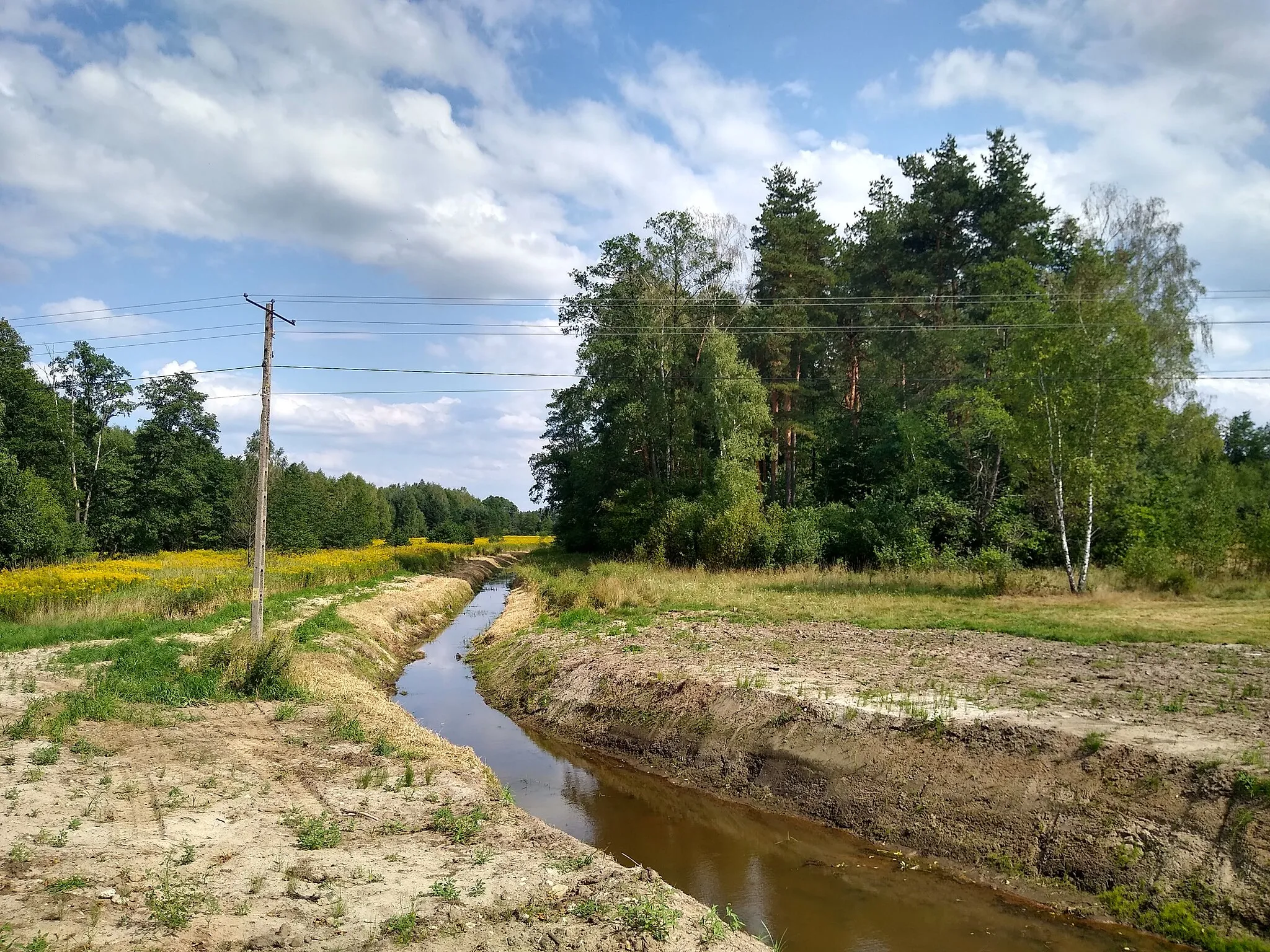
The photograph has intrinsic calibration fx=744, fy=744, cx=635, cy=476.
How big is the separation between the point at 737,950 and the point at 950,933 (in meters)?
2.69

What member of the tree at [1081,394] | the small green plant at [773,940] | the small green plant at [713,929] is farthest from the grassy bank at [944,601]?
the small green plant at [713,929]

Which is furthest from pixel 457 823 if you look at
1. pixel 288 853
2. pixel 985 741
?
pixel 985 741

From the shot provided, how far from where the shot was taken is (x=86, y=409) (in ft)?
179

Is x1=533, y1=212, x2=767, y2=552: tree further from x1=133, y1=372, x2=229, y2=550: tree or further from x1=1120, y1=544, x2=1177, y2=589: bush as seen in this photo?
x1=133, y1=372, x2=229, y2=550: tree

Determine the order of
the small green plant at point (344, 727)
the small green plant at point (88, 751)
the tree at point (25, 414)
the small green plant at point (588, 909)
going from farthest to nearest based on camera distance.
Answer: the tree at point (25, 414), the small green plant at point (344, 727), the small green plant at point (88, 751), the small green plant at point (588, 909)

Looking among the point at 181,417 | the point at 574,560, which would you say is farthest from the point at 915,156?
the point at 181,417

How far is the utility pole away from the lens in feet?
47.6

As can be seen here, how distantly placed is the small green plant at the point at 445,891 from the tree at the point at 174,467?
58.9m

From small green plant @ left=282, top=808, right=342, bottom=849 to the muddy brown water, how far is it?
11.1 ft

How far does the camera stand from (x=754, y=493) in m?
33.7

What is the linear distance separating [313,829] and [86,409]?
198 ft

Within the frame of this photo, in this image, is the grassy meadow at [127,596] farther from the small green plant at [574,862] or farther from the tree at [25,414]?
the tree at [25,414]

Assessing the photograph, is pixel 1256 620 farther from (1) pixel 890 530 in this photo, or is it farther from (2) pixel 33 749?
(2) pixel 33 749

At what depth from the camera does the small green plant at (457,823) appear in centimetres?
784
